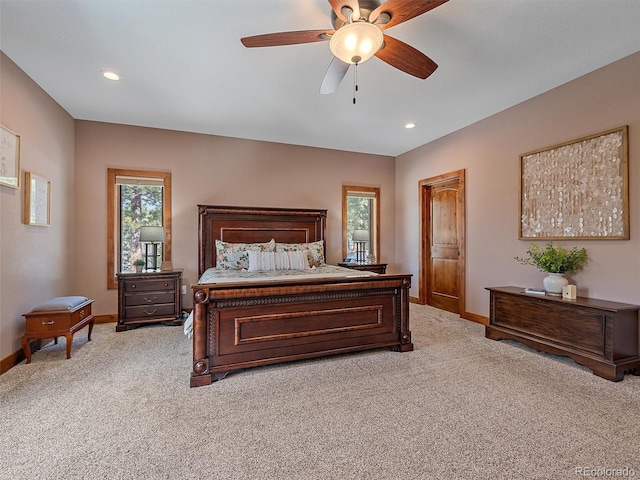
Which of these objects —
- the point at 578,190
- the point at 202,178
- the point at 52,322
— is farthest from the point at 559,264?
the point at 52,322

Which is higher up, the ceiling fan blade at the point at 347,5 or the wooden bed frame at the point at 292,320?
the ceiling fan blade at the point at 347,5

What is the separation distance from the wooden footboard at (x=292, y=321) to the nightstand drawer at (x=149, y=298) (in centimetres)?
191

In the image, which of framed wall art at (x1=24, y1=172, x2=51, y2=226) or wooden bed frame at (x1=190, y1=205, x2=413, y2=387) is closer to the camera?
wooden bed frame at (x1=190, y1=205, x2=413, y2=387)

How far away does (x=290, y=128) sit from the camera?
14.7ft

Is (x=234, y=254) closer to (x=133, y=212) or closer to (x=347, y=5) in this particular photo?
(x=133, y=212)

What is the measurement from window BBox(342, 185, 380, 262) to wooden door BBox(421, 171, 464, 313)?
886mm

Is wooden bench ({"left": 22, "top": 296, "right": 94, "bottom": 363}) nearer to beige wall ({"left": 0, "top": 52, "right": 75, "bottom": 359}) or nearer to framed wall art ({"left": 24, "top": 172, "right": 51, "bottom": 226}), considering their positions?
beige wall ({"left": 0, "top": 52, "right": 75, "bottom": 359})

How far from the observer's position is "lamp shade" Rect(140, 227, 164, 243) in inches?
161

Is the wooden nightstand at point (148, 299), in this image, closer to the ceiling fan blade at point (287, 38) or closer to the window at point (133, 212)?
the window at point (133, 212)

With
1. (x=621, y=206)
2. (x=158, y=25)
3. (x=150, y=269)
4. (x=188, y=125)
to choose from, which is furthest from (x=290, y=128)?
(x=621, y=206)

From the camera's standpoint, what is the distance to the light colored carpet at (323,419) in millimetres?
1566

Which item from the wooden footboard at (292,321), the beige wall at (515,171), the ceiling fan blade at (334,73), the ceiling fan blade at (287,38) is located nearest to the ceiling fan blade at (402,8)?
the ceiling fan blade at (287,38)

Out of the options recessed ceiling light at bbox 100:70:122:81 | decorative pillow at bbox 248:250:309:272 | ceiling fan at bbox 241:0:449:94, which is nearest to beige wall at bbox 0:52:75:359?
recessed ceiling light at bbox 100:70:122:81

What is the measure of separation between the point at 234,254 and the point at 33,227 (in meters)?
2.05
